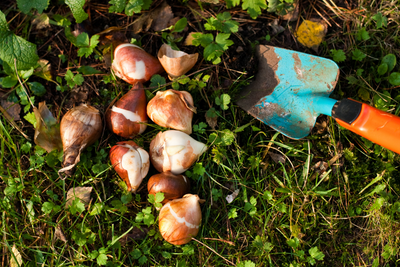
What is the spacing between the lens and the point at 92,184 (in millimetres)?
2033

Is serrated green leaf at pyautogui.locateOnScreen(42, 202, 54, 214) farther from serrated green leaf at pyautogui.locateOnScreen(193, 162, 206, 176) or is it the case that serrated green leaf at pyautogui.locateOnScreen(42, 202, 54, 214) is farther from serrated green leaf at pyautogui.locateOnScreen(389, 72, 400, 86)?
serrated green leaf at pyautogui.locateOnScreen(389, 72, 400, 86)

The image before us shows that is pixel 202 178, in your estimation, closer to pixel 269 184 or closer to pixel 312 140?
pixel 269 184

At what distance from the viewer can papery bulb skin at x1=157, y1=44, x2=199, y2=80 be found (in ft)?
6.36

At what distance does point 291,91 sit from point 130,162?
1310mm

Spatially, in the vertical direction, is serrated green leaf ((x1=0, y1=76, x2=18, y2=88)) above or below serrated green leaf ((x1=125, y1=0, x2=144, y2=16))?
below

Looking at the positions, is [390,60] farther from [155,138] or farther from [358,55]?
[155,138]

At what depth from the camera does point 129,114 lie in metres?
1.92

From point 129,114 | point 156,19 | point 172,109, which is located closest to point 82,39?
point 156,19

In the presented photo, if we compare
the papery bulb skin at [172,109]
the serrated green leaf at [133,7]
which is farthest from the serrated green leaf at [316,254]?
the serrated green leaf at [133,7]

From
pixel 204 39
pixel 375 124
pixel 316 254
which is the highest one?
pixel 204 39

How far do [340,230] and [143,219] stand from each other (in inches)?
59.2

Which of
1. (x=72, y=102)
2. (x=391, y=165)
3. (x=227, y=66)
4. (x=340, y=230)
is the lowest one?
(x=340, y=230)

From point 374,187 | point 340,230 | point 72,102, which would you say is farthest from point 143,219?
point 374,187

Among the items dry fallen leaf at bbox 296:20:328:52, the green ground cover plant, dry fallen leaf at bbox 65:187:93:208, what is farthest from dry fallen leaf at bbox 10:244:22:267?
dry fallen leaf at bbox 296:20:328:52
